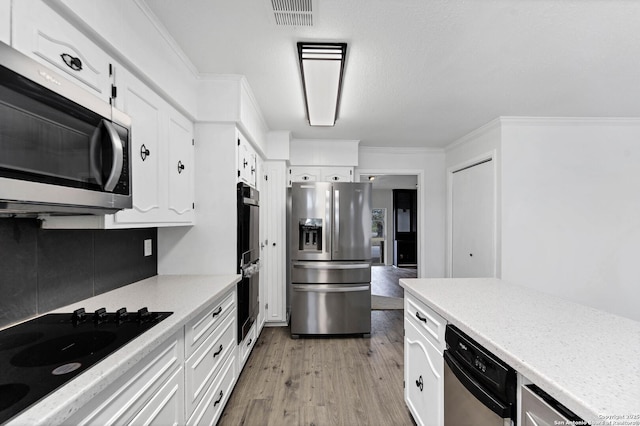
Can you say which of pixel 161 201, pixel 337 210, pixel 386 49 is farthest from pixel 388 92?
pixel 161 201

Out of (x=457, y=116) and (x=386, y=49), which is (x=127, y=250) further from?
(x=457, y=116)

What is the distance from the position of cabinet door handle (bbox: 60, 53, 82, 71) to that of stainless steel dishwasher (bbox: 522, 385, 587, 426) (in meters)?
1.94

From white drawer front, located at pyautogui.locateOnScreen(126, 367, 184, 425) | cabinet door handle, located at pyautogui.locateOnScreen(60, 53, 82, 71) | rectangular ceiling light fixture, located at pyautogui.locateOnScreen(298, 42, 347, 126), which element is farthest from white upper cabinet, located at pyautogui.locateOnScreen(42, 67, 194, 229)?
rectangular ceiling light fixture, located at pyautogui.locateOnScreen(298, 42, 347, 126)

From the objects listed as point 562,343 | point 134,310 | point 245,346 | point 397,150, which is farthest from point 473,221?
point 134,310

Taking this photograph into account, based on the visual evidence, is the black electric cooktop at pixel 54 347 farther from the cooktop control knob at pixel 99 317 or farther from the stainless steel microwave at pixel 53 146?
the stainless steel microwave at pixel 53 146

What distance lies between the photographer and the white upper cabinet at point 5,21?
80cm

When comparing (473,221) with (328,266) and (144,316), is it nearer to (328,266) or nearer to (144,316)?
(328,266)

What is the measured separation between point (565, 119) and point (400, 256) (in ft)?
18.5

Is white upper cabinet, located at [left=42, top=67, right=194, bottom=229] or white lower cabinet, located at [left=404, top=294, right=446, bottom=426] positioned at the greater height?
white upper cabinet, located at [left=42, top=67, right=194, bottom=229]

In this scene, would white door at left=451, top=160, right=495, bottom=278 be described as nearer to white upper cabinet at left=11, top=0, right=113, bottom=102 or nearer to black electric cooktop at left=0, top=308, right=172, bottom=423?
black electric cooktop at left=0, top=308, right=172, bottom=423

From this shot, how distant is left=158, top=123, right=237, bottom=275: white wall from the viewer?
2.19m

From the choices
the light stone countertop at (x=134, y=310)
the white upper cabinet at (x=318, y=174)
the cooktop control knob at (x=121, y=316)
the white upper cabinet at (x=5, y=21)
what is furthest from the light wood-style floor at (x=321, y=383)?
the white upper cabinet at (x=5, y=21)

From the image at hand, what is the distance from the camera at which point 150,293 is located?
162 centimetres

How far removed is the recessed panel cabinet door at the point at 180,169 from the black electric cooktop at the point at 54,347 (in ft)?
2.53
